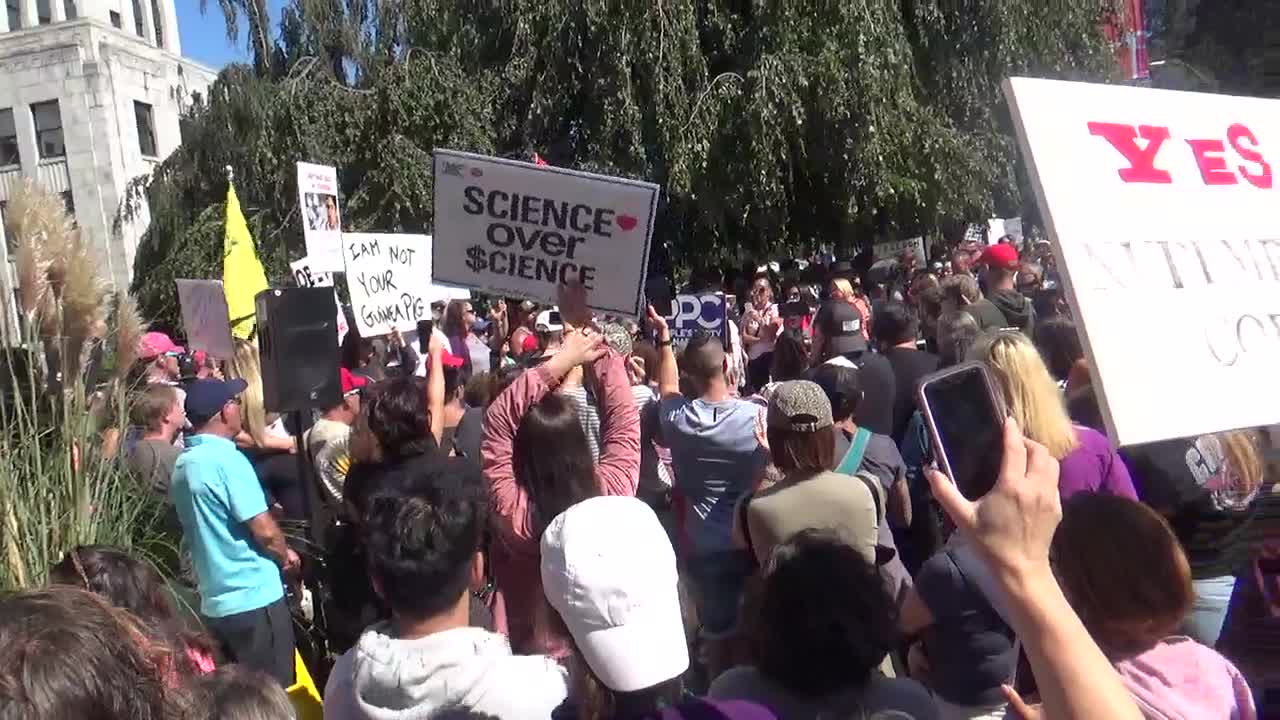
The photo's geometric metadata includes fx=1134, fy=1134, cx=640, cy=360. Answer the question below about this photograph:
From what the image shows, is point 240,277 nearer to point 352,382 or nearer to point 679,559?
point 352,382

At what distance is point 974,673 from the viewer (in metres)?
2.65

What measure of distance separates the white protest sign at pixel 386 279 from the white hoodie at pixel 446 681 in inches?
188

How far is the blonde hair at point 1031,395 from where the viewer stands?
2.90 meters

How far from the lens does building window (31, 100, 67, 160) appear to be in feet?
114

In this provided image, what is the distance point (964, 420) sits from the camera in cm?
175

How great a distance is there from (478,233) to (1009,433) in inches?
128

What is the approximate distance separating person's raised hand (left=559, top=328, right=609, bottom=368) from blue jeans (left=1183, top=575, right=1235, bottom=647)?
1.77 metres

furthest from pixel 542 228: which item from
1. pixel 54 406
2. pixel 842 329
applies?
pixel 842 329

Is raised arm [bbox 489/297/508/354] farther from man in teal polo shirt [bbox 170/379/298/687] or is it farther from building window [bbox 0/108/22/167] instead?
building window [bbox 0/108/22/167]

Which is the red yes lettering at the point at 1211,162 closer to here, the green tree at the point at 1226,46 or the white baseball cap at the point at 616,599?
the white baseball cap at the point at 616,599

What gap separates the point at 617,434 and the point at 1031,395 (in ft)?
3.94

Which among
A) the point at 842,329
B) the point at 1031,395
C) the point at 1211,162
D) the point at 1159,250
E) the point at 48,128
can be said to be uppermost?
the point at 48,128

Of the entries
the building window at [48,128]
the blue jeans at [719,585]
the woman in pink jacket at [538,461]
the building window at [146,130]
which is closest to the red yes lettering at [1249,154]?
the woman in pink jacket at [538,461]

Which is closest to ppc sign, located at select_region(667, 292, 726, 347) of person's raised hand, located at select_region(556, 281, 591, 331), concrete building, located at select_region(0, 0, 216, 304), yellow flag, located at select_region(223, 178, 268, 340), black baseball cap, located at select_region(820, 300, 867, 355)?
black baseball cap, located at select_region(820, 300, 867, 355)
